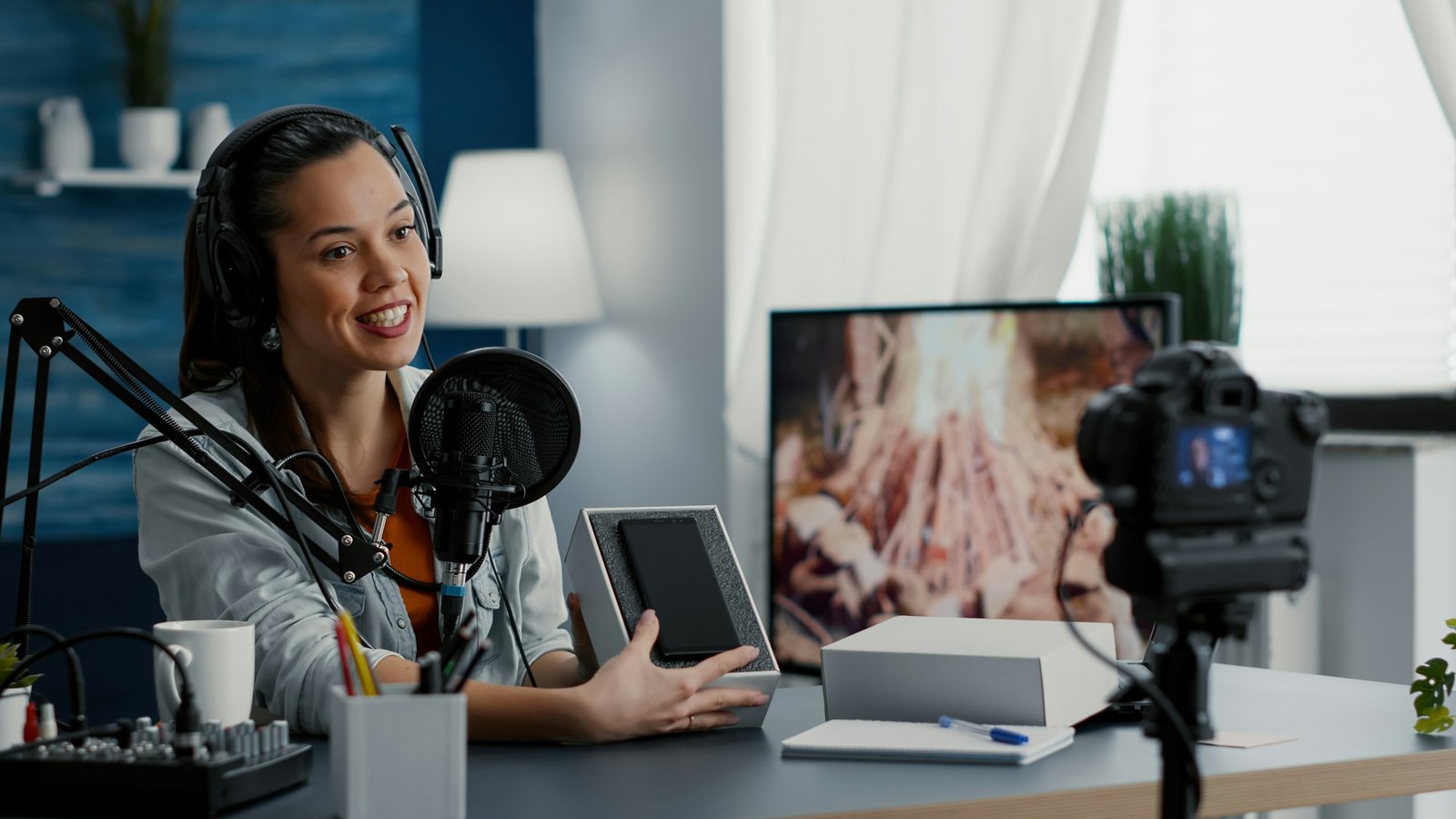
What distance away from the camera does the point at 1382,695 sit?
1.36m

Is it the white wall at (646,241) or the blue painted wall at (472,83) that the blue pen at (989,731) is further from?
the blue painted wall at (472,83)

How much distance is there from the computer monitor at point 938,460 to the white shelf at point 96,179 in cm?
156

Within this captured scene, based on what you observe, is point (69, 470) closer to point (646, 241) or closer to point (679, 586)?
point (679, 586)

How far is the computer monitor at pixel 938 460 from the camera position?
7.89 feet

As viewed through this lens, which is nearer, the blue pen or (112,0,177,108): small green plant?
the blue pen

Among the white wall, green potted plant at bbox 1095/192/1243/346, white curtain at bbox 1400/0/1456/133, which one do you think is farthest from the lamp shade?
white curtain at bbox 1400/0/1456/133

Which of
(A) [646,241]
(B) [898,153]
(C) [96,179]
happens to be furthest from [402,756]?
(C) [96,179]

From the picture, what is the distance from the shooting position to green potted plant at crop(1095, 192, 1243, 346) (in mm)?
2297

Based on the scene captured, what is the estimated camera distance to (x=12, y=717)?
3.56 feet

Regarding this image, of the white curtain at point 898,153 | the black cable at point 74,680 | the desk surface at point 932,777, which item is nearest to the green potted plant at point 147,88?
the white curtain at point 898,153

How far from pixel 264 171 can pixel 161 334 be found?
2.15 metres

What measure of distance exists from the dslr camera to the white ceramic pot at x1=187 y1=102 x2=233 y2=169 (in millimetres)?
2991

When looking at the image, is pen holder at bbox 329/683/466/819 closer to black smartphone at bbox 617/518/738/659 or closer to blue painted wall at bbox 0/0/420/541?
black smartphone at bbox 617/518/738/659

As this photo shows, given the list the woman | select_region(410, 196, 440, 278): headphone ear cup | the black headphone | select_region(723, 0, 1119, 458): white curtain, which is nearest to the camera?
the woman
